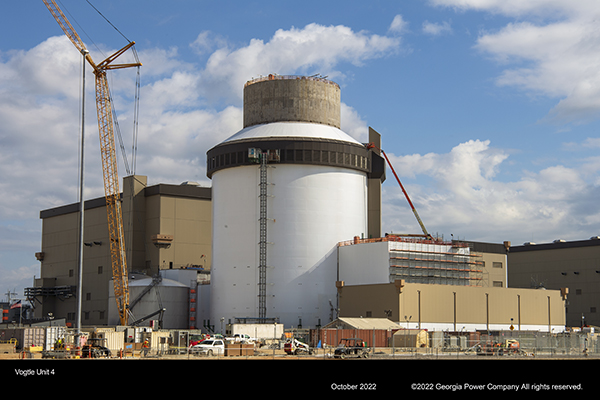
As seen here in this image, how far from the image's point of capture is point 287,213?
365 ft

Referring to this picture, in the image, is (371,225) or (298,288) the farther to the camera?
(371,225)

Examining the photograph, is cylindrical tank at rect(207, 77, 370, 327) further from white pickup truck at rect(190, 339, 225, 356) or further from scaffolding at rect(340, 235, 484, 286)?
white pickup truck at rect(190, 339, 225, 356)

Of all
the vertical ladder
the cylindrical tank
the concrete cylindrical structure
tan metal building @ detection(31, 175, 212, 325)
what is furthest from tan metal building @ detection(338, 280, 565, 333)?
tan metal building @ detection(31, 175, 212, 325)

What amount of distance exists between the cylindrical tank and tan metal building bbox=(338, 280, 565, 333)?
23.1ft

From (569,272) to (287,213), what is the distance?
75.5 metres

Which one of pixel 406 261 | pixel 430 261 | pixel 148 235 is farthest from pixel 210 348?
pixel 148 235

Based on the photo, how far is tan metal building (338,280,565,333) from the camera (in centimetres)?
9925

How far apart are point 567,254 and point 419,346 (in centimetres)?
8537

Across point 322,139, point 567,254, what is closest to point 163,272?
point 322,139

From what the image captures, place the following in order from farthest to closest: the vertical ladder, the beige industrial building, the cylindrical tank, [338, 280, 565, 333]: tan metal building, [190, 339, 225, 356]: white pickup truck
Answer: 1. the beige industrial building
2. the cylindrical tank
3. the vertical ladder
4. [338, 280, 565, 333]: tan metal building
5. [190, 339, 225, 356]: white pickup truck

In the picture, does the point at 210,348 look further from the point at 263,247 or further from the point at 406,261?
the point at 406,261

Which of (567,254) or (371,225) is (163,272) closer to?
(371,225)

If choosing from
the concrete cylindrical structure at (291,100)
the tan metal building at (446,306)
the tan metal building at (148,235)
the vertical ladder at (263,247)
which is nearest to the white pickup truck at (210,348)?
the tan metal building at (446,306)
